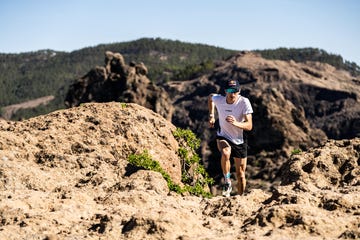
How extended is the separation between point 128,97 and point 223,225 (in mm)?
50607

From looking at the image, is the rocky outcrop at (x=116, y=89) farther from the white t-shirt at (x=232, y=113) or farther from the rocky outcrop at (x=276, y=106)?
the white t-shirt at (x=232, y=113)

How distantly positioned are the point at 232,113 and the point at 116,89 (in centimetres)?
5144

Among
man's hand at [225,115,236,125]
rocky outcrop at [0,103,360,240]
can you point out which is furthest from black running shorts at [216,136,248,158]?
rocky outcrop at [0,103,360,240]

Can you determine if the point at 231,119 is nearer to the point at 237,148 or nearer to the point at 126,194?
the point at 237,148

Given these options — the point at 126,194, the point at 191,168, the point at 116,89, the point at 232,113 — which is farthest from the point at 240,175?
the point at 116,89

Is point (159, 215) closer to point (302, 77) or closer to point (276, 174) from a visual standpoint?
point (276, 174)

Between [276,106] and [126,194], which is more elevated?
[126,194]

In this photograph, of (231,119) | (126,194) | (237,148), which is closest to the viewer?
(126,194)

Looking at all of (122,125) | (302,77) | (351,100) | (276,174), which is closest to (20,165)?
(122,125)

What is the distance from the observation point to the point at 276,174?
4519 centimetres

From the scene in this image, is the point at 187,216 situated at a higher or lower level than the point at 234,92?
lower

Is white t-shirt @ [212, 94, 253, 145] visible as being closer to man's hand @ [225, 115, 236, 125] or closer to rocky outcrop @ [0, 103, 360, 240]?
man's hand @ [225, 115, 236, 125]

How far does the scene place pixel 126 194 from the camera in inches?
274

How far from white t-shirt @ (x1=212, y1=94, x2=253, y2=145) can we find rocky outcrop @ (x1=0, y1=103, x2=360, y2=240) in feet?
4.21
